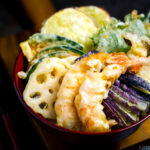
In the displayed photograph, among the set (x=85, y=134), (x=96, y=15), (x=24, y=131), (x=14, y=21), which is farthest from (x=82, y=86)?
(x=14, y=21)

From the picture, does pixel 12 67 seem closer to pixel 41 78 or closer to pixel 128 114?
pixel 41 78

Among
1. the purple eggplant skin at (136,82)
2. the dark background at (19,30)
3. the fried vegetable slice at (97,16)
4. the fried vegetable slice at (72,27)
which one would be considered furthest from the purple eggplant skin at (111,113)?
the fried vegetable slice at (97,16)

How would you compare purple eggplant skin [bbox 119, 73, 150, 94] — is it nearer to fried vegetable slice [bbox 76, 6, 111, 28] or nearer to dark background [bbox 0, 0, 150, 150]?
dark background [bbox 0, 0, 150, 150]

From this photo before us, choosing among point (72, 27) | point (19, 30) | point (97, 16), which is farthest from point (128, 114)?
point (19, 30)

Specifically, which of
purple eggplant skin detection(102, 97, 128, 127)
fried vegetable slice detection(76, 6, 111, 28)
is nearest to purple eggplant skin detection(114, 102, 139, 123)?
purple eggplant skin detection(102, 97, 128, 127)

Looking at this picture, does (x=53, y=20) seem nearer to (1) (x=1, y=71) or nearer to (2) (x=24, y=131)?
(1) (x=1, y=71)
